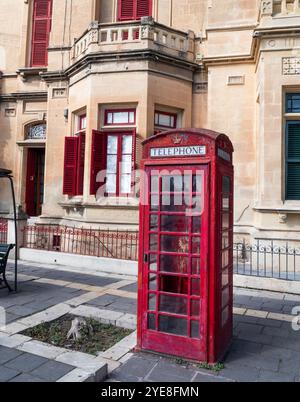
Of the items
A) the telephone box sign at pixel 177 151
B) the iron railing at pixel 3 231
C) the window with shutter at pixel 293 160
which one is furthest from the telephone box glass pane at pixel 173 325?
the iron railing at pixel 3 231

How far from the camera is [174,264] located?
161 inches

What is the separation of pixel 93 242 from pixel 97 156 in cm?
245

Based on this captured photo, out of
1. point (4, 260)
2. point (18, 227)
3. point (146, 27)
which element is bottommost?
point (4, 260)

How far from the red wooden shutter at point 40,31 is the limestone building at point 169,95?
1531 millimetres

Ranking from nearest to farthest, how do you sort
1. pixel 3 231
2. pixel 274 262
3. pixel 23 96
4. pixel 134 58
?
pixel 274 262 < pixel 3 231 < pixel 134 58 < pixel 23 96

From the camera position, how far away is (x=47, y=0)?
1372 cm

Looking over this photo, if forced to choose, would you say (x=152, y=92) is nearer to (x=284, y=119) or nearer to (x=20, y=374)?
(x=284, y=119)

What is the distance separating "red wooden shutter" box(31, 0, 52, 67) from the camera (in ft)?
44.9

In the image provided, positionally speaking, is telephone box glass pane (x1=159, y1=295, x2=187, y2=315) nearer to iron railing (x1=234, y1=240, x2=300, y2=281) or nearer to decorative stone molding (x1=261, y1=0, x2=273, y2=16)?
iron railing (x1=234, y1=240, x2=300, y2=281)

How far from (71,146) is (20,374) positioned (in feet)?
27.7

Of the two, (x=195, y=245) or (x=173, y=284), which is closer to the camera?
(x=195, y=245)

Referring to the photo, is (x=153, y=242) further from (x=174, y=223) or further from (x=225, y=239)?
(x=225, y=239)

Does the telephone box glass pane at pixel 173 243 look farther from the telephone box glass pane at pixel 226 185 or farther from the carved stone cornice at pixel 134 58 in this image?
the carved stone cornice at pixel 134 58

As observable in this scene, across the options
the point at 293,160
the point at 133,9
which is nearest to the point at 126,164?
the point at 293,160
